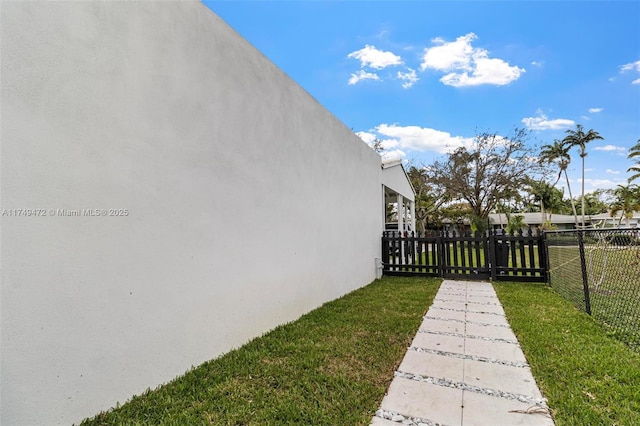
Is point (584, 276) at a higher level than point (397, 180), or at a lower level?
lower

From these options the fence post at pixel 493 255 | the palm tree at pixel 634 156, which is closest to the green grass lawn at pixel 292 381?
the fence post at pixel 493 255

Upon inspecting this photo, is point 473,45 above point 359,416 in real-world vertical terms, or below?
above

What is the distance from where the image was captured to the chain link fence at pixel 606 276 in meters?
3.56

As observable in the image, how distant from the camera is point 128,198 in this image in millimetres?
2166

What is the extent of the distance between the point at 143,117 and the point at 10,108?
78 cm

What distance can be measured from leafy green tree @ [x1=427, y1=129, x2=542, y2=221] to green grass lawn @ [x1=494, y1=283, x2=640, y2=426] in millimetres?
16957

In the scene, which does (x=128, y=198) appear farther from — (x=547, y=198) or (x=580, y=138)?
(x=547, y=198)

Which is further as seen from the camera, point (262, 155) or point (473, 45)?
point (473, 45)

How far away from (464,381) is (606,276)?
419 centimetres

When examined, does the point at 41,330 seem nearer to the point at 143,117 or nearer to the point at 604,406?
the point at 143,117

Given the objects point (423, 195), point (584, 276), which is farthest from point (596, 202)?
point (584, 276)

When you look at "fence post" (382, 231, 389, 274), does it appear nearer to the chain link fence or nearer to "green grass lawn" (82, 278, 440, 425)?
the chain link fence

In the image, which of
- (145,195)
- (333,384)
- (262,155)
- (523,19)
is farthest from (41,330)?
(523,19)

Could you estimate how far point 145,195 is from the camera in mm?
2295
